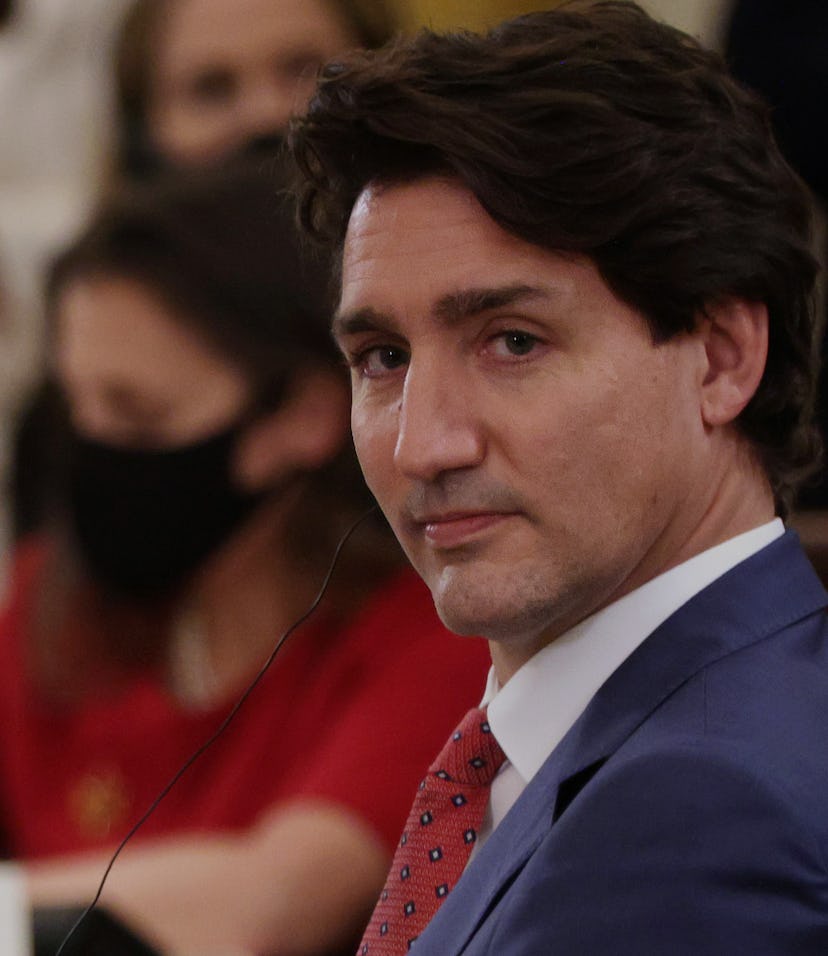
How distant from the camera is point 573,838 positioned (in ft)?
3.42

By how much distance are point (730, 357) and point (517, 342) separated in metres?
0.17

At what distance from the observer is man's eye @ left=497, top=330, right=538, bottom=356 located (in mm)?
1226

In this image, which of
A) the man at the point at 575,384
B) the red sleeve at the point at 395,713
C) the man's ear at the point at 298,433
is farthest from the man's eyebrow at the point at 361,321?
the man's ear at the point at 298,433

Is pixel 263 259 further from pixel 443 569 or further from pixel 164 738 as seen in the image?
pixel 443 569

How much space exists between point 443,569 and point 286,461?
53.1 inches

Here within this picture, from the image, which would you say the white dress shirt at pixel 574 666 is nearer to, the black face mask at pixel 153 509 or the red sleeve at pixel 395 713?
the red sleeve at pixel 395 713

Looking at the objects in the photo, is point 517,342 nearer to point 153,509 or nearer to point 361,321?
point 361,321

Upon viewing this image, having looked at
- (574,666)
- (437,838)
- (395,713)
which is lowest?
(395,713)

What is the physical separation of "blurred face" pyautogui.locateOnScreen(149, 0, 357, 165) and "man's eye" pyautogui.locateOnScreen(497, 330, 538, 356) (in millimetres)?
1885

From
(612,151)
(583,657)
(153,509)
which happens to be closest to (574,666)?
(583,657)

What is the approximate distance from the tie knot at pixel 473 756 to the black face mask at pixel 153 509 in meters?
1.29

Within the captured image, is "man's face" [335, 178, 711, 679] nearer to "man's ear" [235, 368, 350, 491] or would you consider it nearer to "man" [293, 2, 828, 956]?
"man" [293, 2, 828, 956]

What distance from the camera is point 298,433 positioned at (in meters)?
2.62

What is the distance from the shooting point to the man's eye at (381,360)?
1325mm
